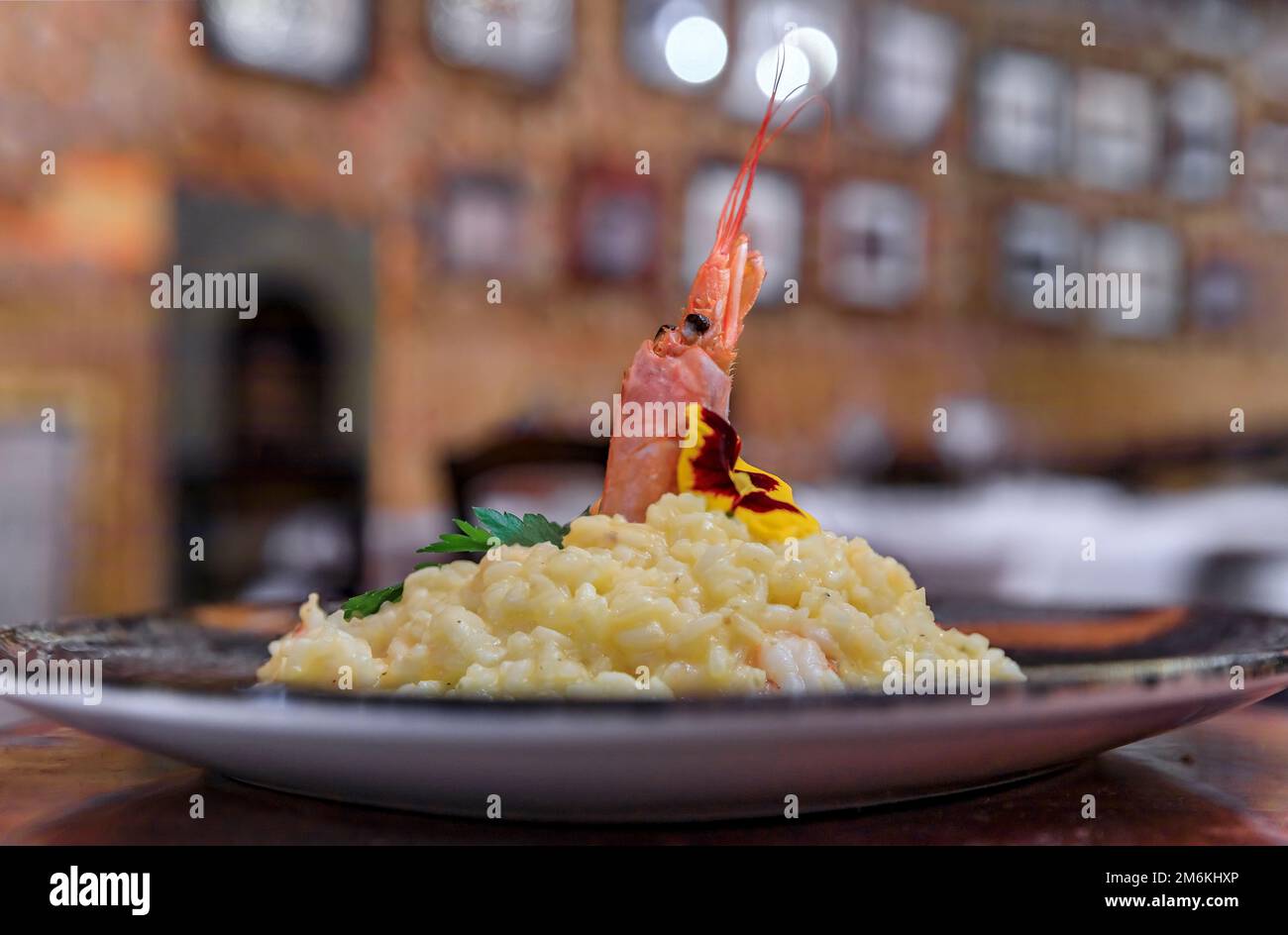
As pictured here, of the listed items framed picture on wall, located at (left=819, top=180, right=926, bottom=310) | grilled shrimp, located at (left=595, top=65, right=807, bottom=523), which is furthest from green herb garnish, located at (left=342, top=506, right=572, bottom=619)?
framed picture on wall, located at (left=819, top=180, right=926, bottom=310)

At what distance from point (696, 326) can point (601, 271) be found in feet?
17.2

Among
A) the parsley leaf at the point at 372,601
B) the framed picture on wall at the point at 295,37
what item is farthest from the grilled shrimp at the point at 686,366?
the framed picture on wall at the point at 295,37

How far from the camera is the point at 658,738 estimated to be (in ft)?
1.92

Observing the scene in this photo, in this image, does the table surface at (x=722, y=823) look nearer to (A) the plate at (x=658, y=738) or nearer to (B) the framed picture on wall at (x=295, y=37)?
(A) the plate at (x=658, y=738)

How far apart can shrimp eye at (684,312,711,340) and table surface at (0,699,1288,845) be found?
0.62 metres

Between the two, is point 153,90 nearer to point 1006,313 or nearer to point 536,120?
point 536,120

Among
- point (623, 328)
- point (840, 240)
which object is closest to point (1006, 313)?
point (840, 240)

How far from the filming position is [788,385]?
696 cm

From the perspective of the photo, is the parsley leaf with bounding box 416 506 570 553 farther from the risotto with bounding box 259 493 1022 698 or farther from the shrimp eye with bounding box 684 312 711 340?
the shrimp eye with bounding box 684 312 711 340

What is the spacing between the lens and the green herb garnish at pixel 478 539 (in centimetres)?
116

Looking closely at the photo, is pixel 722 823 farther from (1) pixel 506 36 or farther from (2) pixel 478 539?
(1) pixel 506 36

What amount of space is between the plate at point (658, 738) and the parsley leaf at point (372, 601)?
384mm

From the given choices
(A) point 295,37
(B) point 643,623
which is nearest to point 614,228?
(A) point 295,37

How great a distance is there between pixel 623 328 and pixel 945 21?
9.57ft
